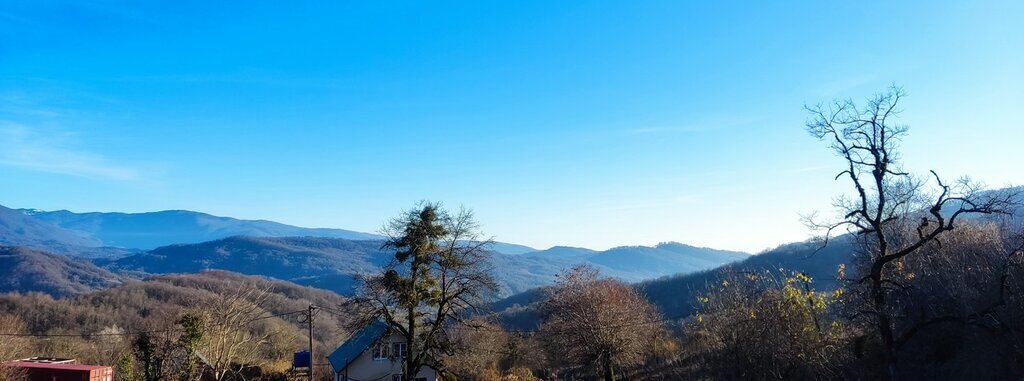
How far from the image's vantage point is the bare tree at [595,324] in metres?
33.8

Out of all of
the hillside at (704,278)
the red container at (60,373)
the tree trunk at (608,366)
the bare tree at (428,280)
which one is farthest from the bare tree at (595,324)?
the hillside at (704,278)

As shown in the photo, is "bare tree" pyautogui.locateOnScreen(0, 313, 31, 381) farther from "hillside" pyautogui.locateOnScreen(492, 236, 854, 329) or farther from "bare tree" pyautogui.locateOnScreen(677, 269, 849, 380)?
"hillside" pyautogui.locateOnScreen(492, 236, 854, 329)

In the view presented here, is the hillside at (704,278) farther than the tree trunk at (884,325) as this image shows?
Yes

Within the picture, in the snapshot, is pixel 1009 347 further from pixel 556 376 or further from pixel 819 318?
pixel 556 376

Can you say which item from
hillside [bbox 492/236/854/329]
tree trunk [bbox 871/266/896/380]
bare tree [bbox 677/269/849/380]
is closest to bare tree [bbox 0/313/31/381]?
bare tree [bbox 677/269/849/380]

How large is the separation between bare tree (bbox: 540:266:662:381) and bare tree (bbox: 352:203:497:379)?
376 inches

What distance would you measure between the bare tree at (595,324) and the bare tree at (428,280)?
9.56 m

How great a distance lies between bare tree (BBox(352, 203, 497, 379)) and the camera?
2548 cm

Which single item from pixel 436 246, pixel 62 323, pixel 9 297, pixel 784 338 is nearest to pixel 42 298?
pixel 9 297

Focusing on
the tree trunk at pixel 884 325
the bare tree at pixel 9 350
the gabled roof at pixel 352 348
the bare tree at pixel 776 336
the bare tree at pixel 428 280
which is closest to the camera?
the tree trunk at pixel 884 325

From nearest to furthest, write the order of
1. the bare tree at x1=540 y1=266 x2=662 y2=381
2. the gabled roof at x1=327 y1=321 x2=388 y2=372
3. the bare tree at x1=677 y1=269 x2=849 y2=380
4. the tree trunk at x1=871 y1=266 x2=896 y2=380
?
the tree trunk at x1=871 y1=266 x2=896 y2=380, the bare tree at x1=677 y1=269 x2=849 y2=380, the bare tree at x1=540 y1=266 x2=662 y2=381, the gabled roof at x1=327 y1=321 x2=388 y2=372

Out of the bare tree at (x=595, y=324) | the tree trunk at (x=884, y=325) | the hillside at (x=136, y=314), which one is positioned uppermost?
the tree trunk at (x=884, y=325)

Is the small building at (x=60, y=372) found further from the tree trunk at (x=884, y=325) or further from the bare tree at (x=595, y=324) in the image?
the tree trunk at (x=884, y=325)

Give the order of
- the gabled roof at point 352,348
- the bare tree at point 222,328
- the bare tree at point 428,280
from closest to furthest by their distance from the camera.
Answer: the bare tree at point 428,280, the bare tree at point 222,328, the gabled roof at point 352,348
